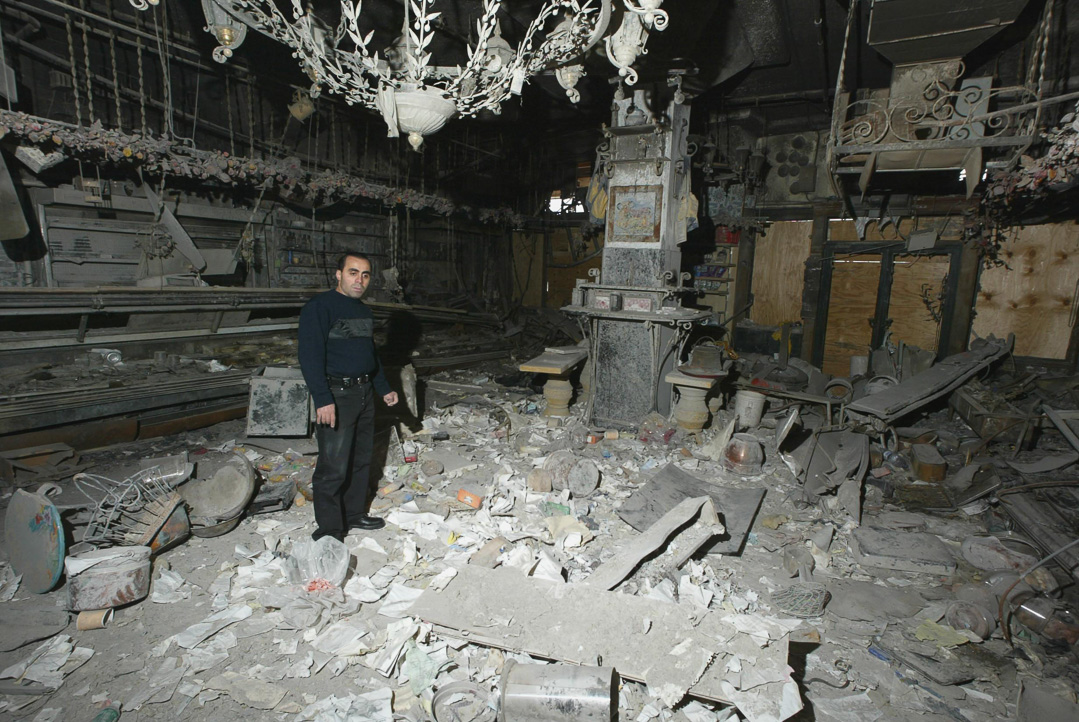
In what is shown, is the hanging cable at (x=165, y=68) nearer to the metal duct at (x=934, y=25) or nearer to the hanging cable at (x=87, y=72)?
the hanging cable at (x=87, y=72)

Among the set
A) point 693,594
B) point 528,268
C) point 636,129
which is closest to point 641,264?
point 636,129

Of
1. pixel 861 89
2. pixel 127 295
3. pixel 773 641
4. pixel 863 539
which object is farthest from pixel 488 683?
pixel 861 89

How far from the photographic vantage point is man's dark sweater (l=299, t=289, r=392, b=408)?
3.64m

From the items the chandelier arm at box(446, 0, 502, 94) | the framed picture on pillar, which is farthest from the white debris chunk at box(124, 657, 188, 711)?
the framed picture on pillar

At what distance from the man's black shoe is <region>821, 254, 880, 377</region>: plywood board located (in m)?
9.20

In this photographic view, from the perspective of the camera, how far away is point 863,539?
166 inches

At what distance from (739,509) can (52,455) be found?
21.6 ft

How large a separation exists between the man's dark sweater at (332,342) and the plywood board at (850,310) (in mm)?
9146

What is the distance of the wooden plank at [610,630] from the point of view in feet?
8.53

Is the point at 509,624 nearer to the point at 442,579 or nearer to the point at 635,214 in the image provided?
the point at 442,579

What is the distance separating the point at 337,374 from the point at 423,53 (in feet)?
7.70

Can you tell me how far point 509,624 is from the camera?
294 centimetres

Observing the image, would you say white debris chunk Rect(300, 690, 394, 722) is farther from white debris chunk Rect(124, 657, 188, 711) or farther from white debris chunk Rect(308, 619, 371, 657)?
white debris chunk Rect(124, 657, 188, 711)

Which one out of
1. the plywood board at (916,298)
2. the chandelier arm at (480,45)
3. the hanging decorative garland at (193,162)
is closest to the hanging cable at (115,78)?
the hanging decorative garland at (193,162)
